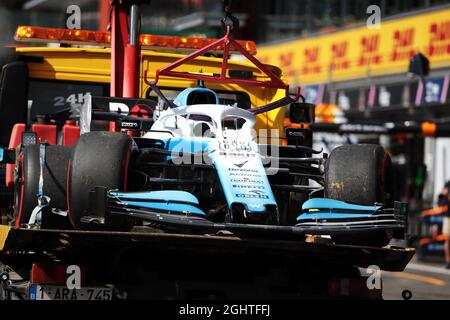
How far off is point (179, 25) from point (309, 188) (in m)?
29.4

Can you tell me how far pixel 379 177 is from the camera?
785cm

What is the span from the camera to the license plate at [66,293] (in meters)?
7.59

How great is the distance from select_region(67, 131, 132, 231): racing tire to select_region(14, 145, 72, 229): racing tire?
0.30 metres

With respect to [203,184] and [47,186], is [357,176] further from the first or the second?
[47,186]

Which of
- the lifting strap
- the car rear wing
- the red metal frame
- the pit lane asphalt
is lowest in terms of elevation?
the pit lane asphalt

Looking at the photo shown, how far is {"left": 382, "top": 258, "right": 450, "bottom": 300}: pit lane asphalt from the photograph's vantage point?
14773 millimetres

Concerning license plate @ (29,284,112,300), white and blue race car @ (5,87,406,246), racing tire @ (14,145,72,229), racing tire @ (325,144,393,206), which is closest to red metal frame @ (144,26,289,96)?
white and blue race car @ (5,87,406,246)

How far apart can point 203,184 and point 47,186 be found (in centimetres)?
113

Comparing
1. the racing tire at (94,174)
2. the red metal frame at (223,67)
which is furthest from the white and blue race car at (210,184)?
the red metal frame at (223,67)

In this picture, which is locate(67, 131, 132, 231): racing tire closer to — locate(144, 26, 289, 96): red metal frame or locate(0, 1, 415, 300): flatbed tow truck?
locate(0, 1, 415, 300): flatbed tow truck

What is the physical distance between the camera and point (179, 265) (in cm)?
809

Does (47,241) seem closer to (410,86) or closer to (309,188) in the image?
(309,188)

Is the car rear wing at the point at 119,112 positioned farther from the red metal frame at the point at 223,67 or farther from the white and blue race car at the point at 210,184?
the red metal frame at the point at 223,67

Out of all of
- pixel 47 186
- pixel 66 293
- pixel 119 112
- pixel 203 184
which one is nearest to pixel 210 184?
pixel 203 184
